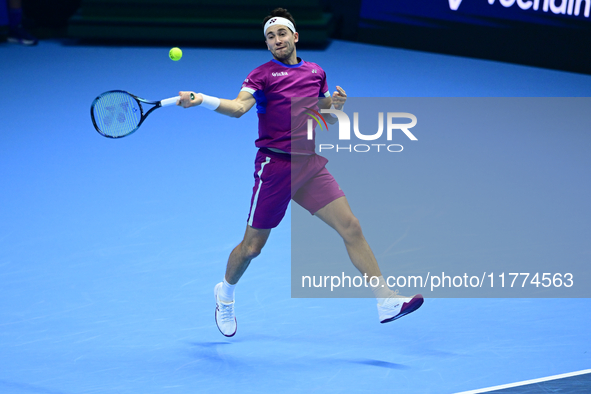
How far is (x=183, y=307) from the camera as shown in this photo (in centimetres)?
435

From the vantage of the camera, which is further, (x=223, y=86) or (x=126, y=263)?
(x=223, y=86)

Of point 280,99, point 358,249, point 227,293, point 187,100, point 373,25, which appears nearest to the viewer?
point 187,100

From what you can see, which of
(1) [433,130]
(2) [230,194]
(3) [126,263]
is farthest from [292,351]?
(1) [433,130]

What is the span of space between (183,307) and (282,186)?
1.09 meters

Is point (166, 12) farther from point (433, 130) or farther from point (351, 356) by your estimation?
point (351, 356)

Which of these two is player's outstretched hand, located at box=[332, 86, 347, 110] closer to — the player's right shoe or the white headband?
the white headband

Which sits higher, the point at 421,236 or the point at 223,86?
the point at 223,86

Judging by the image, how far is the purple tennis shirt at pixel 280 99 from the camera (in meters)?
3.77

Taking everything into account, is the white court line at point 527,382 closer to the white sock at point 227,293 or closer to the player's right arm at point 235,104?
the white sock at point 227,293

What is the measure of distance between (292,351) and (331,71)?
7.02 m

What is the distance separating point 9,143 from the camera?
731 cm

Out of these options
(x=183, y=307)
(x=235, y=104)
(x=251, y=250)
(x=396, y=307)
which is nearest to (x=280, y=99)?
(x=235, y=104)

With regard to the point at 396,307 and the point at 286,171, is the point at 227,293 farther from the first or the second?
the point at 396,307

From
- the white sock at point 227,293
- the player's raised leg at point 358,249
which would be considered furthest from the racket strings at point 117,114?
the player's raised leg at point 358,249
